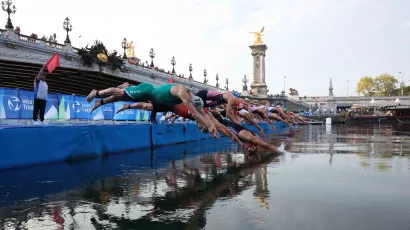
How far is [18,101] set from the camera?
13461 millimetres

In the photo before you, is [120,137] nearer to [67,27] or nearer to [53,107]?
[53,107]

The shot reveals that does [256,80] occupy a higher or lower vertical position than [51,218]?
higher

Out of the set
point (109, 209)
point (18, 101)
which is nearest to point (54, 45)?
point (18, 101)

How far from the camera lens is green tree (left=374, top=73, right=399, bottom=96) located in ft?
560

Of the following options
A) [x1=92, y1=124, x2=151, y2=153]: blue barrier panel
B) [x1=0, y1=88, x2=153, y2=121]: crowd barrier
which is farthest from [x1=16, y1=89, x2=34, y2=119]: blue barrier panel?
[x1=92, y1=124, x2=151, y2=153]: blue barrier panel

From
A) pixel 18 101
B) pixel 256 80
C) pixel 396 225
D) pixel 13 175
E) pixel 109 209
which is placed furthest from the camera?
pixel 256 80

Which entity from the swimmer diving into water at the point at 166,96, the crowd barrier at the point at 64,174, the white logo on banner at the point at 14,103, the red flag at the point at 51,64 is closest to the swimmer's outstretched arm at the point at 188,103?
the swimmer diving into water at the point at 166,96

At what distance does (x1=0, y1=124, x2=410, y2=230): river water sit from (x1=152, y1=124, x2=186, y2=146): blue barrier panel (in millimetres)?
5360

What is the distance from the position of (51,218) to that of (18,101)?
1095 centimetres

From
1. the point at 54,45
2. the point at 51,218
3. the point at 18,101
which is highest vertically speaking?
the point at 54,45

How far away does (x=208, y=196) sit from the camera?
5102 millimetres

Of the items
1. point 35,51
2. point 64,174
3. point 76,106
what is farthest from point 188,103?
point 35,51

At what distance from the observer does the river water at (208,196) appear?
388 centimetres

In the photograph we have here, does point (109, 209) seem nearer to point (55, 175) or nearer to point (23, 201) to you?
point (23, 201)
